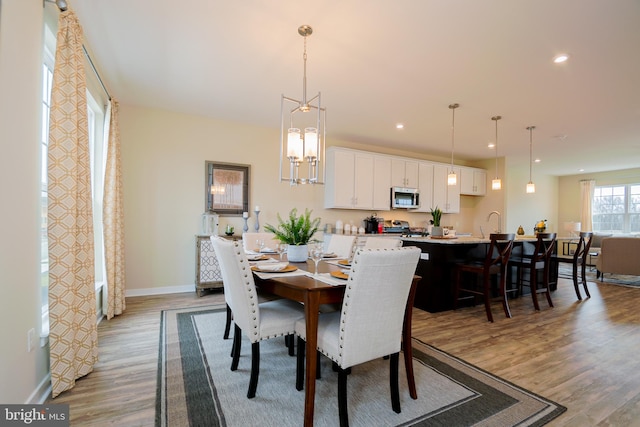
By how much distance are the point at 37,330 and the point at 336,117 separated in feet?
12.6

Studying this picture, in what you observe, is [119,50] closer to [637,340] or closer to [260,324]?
[260,324]

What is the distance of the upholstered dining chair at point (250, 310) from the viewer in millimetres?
1814

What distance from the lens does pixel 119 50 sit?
2766 mm

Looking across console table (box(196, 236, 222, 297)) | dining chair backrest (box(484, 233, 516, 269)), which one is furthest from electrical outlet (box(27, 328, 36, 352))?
dining chair backrest (box(484, 233, 516, 269))

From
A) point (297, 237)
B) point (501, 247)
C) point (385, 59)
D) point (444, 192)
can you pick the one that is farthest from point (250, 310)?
point (444, 192)

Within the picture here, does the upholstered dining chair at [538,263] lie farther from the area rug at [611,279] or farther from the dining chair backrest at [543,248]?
the area rug at [611,279]

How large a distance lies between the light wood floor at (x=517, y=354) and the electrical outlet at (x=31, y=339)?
14.9 inches

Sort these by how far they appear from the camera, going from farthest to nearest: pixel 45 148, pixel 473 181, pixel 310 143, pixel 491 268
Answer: pixel 473 181 → pixel 491 268 → pixel 310 143 → pixel 45 148

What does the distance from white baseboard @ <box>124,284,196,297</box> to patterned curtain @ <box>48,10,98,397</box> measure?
2.11m

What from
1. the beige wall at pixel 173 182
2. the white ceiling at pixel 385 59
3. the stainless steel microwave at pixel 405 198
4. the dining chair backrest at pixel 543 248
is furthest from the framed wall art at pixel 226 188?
the dining chair backrest at pixel 543 248

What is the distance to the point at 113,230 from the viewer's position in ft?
10.8

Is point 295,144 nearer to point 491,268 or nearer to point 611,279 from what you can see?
point 491,268

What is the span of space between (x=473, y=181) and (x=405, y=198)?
2.13 m

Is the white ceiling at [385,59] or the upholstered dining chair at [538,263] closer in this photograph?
the white ceiling at [385,59]
